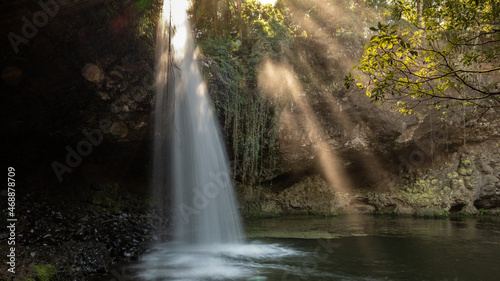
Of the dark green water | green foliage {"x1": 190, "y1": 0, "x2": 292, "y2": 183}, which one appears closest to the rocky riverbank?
the dark green water

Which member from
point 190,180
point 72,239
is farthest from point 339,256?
point 190,180

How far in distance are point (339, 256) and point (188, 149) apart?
703 cm

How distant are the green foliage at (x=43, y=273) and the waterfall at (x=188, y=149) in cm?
475

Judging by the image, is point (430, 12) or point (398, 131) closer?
point (430, 12)

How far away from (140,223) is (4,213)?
3.98 m

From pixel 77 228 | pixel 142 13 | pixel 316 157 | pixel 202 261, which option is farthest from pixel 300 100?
pixel 77 228

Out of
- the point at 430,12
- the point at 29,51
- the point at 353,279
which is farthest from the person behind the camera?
the point at 29,51

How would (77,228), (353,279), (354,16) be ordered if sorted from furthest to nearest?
(354,16) < (77,228) < (353,279)

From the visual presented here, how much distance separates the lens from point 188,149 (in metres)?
12.1

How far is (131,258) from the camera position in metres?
7.25

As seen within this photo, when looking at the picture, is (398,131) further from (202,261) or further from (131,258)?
(131,258)

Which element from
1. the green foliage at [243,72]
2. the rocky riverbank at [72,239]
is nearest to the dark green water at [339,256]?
the rocky riverbank at [72,239]

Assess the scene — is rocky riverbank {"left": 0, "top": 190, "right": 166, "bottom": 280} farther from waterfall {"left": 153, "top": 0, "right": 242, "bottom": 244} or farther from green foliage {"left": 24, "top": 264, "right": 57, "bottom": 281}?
waterfall {"left": 153, "top": 0, "right": 242, "bottom": 244}

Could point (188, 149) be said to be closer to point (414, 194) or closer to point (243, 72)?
point (243, 72)
